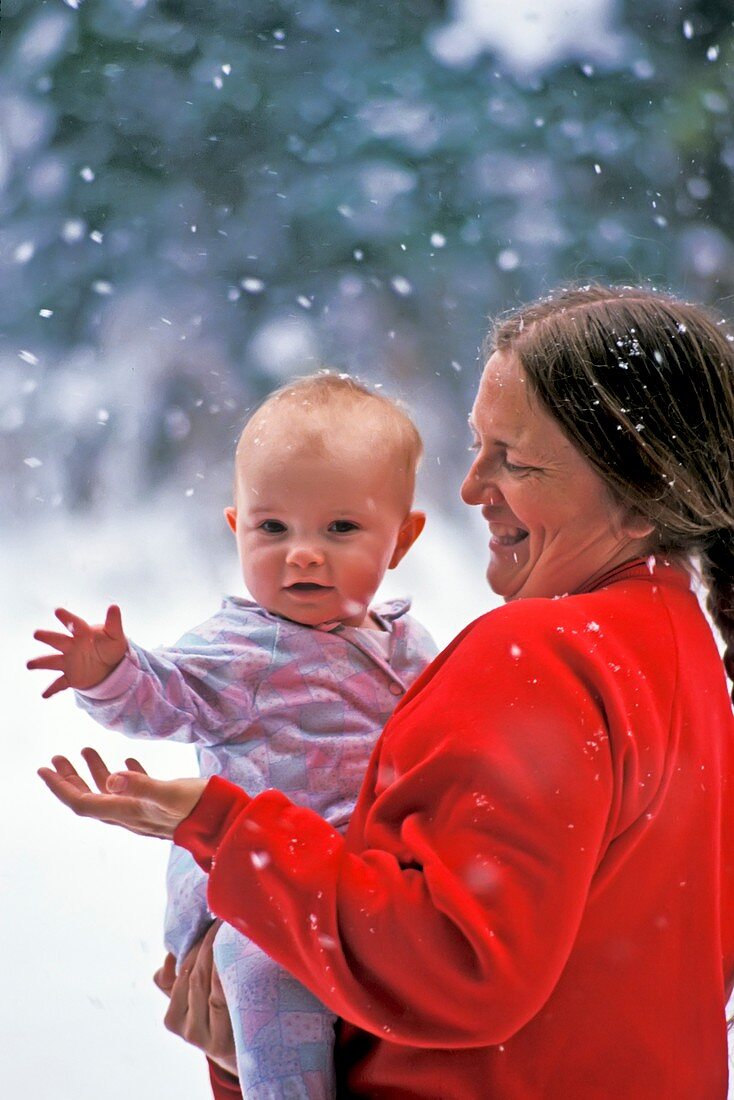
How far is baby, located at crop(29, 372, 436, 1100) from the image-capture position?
1.11m

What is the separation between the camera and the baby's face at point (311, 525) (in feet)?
3.86

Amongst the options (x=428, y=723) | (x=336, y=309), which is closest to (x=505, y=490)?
(x=428, y=723)

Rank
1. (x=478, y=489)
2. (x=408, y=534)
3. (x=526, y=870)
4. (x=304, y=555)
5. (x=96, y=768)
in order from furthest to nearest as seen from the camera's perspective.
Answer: (x=408, y=534) → (x=304, y=555) → (x=478, y=489) → (x=96, y=768) → (x=526, y=870)

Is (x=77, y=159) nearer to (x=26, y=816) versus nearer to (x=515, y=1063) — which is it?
(x=26, y=816)

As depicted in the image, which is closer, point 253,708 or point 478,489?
point 478,489

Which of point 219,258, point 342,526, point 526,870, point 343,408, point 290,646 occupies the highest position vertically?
point 219,258

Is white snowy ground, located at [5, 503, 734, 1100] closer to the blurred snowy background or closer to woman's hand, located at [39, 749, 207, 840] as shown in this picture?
the blurred snowy background

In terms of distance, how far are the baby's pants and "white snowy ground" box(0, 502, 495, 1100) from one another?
1.01 ft

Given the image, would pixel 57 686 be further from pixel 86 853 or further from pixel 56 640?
pixel 86 853

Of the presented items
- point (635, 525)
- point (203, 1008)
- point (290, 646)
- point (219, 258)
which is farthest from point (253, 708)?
point (219, 258)

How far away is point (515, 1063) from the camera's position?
2.79 feet

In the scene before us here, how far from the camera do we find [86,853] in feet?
4.52

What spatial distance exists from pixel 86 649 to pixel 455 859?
435mm

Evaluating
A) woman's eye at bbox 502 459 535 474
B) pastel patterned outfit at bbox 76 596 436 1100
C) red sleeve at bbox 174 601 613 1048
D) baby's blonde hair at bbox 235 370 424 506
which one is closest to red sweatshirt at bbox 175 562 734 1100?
red sleeve at bbox 174 601 613 1048
